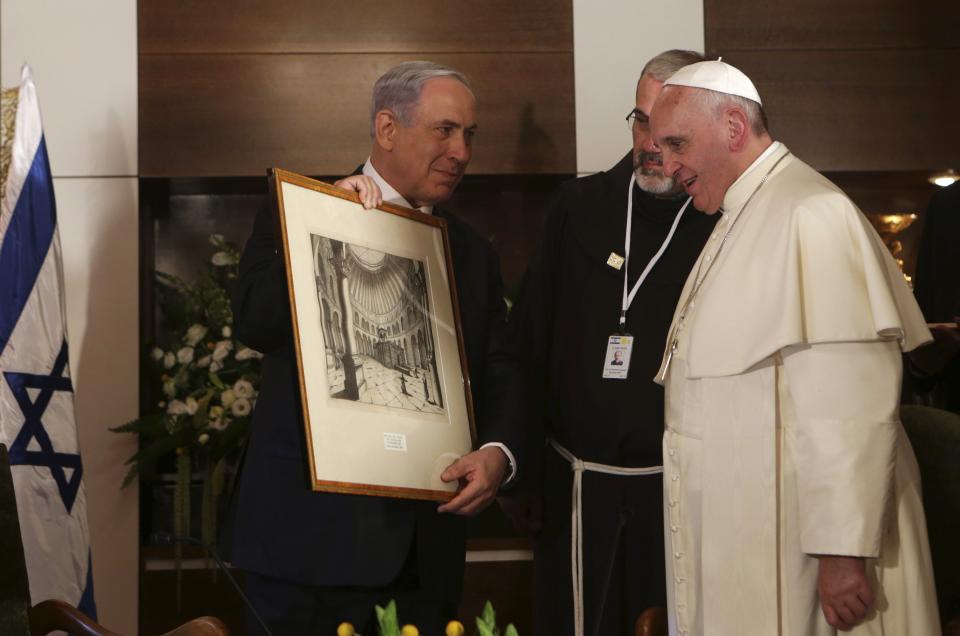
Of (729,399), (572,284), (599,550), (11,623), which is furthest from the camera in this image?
(572,284)

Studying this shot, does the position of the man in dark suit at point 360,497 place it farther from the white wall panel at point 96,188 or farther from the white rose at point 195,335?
the white wall panel at point 96,188

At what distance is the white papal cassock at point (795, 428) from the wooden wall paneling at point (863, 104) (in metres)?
2.35

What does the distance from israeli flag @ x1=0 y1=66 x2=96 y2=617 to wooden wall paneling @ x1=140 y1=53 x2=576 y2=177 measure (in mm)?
768

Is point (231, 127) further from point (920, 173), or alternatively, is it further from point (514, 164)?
point (920, 173)

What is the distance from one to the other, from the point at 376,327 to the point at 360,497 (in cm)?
35

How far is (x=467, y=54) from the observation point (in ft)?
14.2

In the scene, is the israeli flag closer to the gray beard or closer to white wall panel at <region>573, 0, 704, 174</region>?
the gray beard

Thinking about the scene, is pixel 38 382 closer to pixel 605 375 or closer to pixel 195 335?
pixel 195 335

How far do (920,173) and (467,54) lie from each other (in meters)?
1.86

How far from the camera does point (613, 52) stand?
4.36 meters

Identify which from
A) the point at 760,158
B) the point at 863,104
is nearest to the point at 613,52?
the point at 863,104

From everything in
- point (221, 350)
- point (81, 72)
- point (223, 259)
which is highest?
point (81, 72)

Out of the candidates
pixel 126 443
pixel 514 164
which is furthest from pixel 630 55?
pixel 126 443

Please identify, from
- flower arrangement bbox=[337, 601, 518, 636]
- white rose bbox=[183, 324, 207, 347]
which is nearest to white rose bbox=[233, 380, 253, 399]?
white rose bbox=[183, 324, 207, 347]
